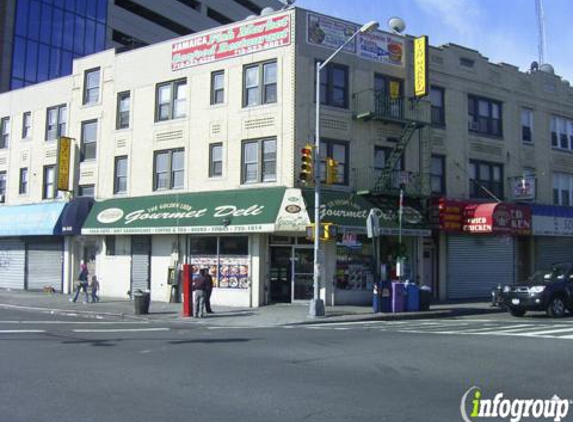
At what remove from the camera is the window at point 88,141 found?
31.2 metres

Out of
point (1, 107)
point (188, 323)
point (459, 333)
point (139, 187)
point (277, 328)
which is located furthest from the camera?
point (1, 107)

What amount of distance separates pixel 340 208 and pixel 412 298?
431 cm

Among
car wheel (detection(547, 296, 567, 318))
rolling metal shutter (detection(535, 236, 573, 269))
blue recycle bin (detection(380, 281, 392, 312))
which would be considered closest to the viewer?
car wheel (detection(547, 296, 567, 318))

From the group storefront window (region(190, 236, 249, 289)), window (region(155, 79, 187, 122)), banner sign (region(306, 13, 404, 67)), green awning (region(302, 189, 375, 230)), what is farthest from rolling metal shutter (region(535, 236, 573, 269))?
window (region(155, 79, 187, 122))

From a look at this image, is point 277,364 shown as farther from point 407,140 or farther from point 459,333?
point 407,140

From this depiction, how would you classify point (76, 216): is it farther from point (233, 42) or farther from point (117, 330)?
point (117, 330)

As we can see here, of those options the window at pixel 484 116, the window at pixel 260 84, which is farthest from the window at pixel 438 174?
the window at pixel 260 84

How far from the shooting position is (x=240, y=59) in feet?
85.6

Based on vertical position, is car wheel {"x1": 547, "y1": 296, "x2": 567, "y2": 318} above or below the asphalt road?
above

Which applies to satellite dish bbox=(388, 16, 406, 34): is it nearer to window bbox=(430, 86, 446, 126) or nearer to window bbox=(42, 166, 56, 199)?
window bbox=(430, 86, 446, 126)

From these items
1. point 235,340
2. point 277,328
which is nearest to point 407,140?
point 277,328

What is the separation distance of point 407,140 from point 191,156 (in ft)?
30.0

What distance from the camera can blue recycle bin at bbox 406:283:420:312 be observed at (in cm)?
2286

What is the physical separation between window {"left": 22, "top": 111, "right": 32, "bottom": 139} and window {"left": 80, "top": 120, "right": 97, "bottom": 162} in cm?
483
